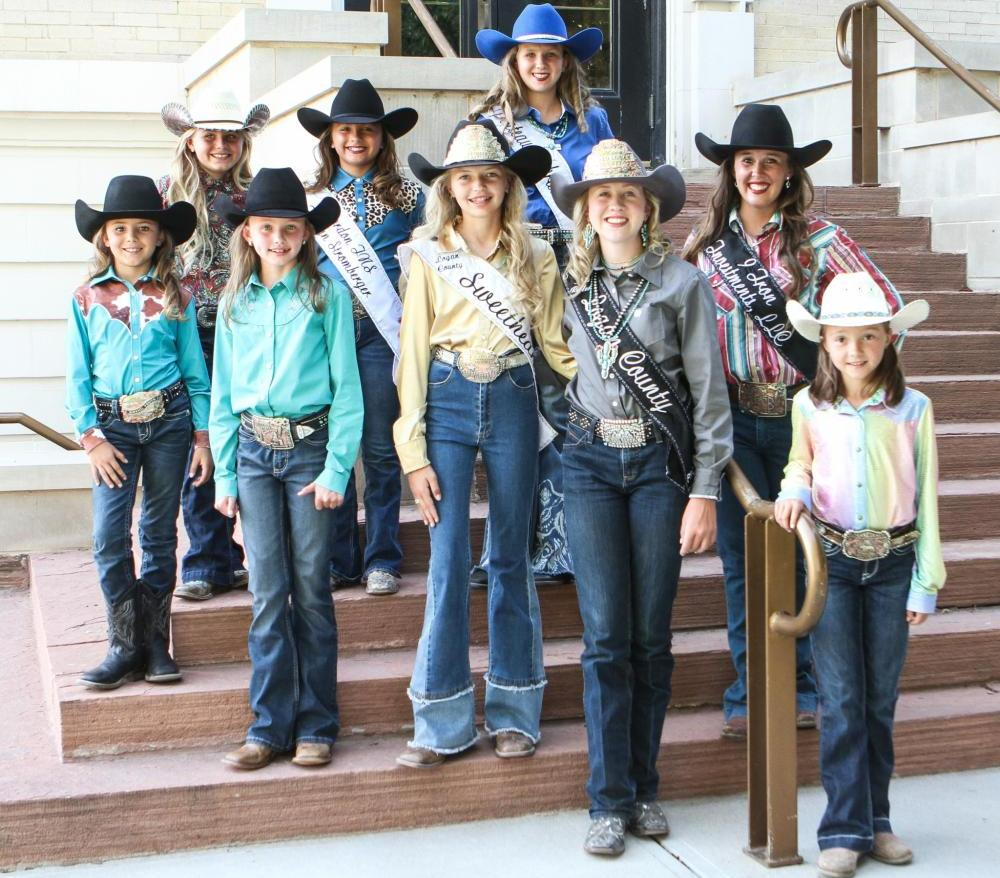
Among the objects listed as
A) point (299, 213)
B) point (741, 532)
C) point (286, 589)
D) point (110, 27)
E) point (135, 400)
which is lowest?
point (286, 589)

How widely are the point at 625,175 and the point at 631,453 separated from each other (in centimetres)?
81

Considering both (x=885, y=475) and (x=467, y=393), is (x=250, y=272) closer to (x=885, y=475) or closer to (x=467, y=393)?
(x=467, y=393)

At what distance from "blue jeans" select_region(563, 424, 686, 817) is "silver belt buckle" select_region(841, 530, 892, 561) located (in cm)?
51

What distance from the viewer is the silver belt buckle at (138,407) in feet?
15.0

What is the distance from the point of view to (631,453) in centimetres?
412

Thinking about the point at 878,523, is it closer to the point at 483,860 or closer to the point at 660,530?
the point at 660,530

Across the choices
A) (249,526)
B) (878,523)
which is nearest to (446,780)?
(249,526)

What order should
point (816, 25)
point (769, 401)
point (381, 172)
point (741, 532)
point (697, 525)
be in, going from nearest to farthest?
point (697, 525), point (769, 401), point (741, 532), point (381, 172), point (816, 25)

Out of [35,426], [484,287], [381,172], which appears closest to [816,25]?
[381,172]

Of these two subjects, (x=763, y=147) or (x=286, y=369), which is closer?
(x=286, y=369)

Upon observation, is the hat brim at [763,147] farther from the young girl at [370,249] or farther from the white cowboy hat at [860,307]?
the young girl at [370,249]

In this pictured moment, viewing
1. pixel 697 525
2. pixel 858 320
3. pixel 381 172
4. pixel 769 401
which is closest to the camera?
pixel 858 320

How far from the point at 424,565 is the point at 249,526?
1.19 m

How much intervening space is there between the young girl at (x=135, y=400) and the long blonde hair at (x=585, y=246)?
1.33m
